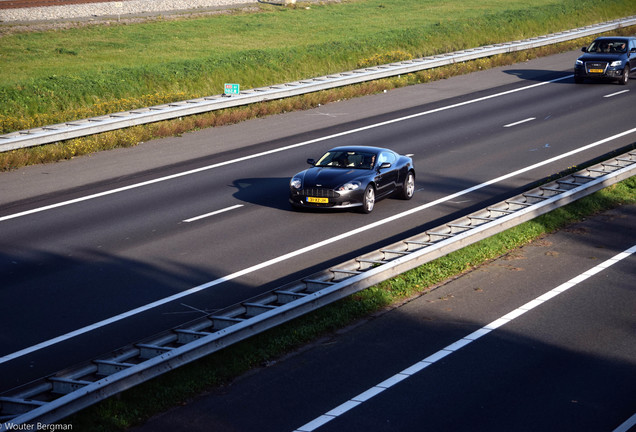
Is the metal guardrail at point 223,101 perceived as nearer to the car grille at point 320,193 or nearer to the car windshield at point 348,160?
the car windshield at point 348,160

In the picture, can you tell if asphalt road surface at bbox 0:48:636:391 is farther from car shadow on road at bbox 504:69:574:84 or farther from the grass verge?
car shadow on road at bbox 504:69:574:84

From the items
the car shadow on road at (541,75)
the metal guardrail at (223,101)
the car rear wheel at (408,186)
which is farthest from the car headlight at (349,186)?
the car shadow on road at (541,75)

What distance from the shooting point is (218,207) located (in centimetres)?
1892

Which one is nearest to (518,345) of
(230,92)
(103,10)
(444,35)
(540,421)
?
(540,421)

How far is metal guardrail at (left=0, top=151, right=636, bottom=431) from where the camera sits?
8.73m

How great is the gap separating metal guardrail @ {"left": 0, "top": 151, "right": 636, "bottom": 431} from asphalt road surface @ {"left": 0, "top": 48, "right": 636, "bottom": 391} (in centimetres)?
130

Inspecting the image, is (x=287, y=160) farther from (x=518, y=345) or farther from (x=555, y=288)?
(x=518, y=345)

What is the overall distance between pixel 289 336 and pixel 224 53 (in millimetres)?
Answer: 35573

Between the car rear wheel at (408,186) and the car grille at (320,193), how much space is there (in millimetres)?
2269

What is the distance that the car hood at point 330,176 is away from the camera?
18250mm

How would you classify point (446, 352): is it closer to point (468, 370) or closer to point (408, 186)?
point (468, 370)

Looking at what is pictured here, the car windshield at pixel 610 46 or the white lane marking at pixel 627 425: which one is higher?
the car windshield at pixel 610 46

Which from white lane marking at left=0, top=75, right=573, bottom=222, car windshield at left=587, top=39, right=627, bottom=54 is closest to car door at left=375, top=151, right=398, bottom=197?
white lane marking at left=0, top=75, right=573, bottom=222

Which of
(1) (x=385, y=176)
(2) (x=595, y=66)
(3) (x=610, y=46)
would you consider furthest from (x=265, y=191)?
(3) (x=610, y=46)
